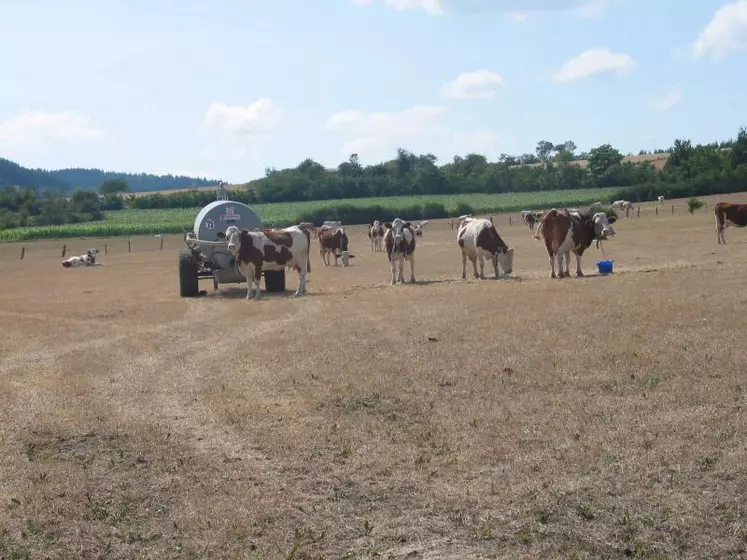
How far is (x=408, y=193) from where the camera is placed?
131750mm

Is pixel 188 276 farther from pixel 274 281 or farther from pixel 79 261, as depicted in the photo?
pixel 79 261

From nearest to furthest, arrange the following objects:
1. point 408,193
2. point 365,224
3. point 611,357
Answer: point 611,357 < point 365,224 < point 408,193

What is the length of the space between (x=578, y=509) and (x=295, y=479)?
256 centimetres

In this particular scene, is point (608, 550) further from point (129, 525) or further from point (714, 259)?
point (714, 259)

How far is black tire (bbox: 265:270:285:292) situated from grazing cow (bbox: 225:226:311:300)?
117 cm

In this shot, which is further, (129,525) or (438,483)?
(438,483)

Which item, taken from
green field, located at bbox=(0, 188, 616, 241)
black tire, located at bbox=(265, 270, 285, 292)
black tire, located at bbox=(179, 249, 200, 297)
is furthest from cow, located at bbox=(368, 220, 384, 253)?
green field, located at bbox=(0, 188, 616, 241)

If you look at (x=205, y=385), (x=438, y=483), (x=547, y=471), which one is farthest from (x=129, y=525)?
(x=205, y=385)

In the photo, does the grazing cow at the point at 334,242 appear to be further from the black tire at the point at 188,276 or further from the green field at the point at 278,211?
the green field at the point at 278,211

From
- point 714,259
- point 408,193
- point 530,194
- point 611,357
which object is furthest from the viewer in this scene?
point 408,193

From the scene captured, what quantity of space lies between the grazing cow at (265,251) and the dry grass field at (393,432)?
214 inches

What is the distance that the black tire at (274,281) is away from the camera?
88.3ft

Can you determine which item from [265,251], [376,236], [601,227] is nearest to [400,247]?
[265,251]

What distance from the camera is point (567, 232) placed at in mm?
24969
